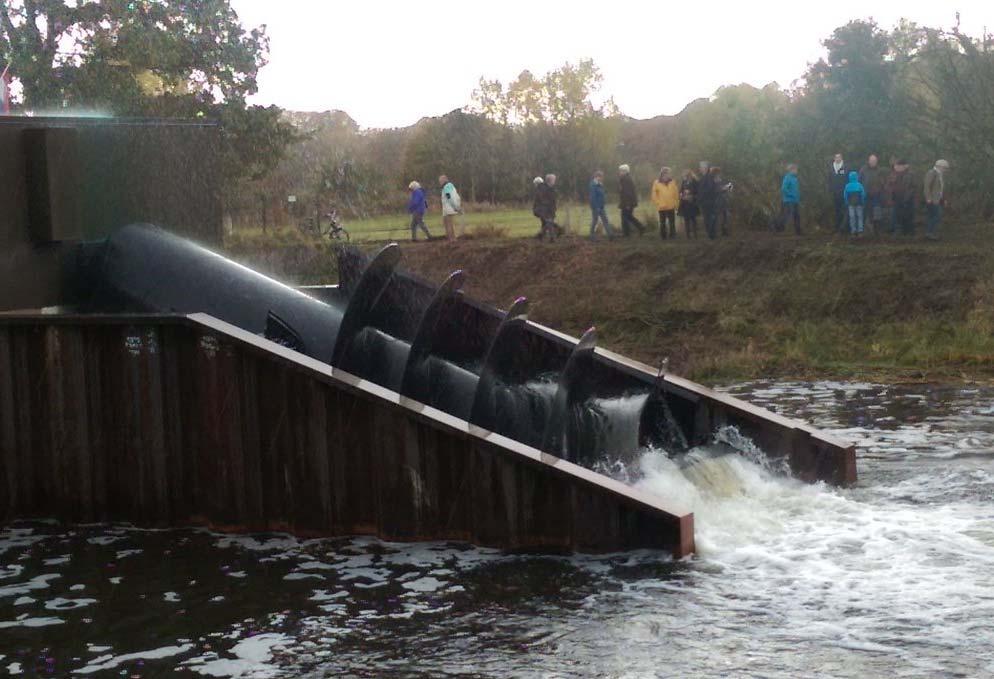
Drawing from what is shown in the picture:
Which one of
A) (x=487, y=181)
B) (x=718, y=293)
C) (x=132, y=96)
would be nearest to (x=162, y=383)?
(x=718, y=293)

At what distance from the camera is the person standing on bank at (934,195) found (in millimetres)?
28312

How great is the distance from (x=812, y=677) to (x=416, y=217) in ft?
96.4

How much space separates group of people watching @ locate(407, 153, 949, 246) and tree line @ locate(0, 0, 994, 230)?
1.01 metres

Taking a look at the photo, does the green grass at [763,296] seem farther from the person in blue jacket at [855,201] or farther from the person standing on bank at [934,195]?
the person in blue jacket at [855,201]

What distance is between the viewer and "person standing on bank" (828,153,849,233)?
30172mm

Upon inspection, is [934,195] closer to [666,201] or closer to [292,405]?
[666,201]

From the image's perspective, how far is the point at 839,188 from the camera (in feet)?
99.8

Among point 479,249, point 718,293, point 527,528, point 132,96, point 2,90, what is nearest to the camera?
point 527,528

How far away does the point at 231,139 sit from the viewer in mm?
43719

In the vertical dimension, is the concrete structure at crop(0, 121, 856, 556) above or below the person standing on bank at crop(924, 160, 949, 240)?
below

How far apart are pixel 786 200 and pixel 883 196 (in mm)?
2230

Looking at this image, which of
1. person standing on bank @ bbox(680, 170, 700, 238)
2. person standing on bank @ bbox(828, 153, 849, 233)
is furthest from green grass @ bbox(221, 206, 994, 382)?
person standing on bank @ bbox(680, 170, 700, 238)

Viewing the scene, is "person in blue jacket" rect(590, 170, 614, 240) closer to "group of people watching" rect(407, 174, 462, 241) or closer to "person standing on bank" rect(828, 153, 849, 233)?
"group of people watching" rect(407, 174, 462, 241)

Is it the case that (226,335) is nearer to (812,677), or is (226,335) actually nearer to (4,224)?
(4,224)
